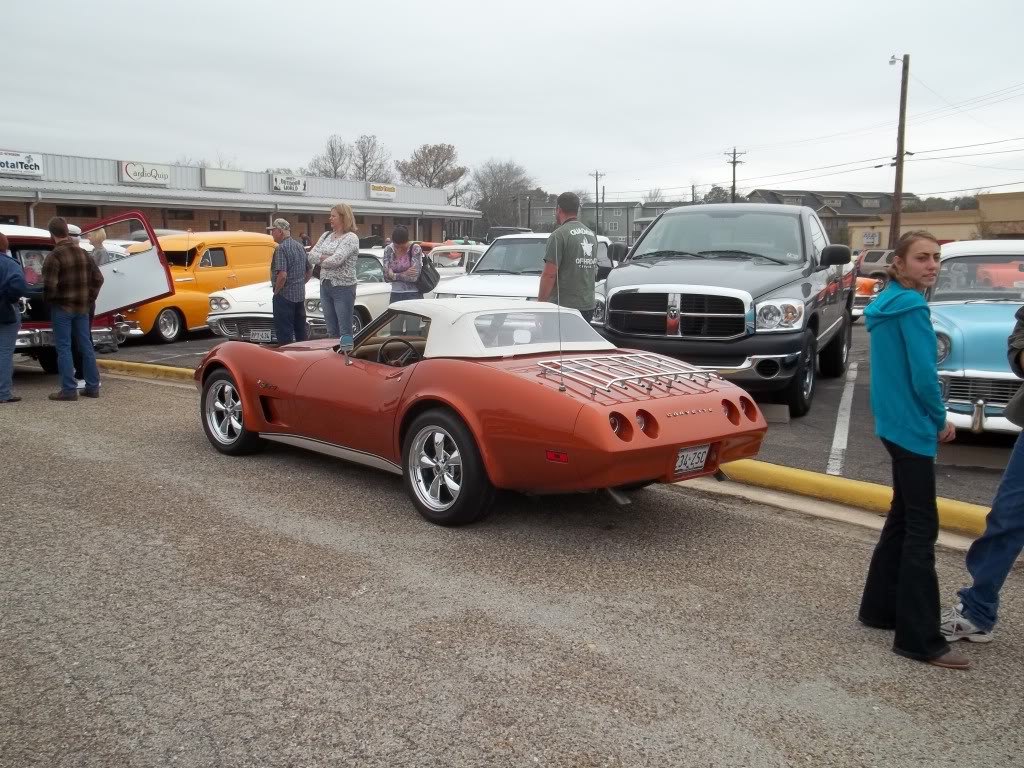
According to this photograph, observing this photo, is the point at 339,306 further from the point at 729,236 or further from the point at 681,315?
the point at 729,236

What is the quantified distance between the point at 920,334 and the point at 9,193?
3479cm

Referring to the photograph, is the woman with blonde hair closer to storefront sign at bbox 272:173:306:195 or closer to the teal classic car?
the teal classic car

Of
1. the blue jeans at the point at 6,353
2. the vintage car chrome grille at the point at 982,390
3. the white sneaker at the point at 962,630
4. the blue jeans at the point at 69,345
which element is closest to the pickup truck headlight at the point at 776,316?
the vintage car chrome grille at the point at 982,390

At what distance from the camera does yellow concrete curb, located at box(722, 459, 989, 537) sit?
5.56 meters

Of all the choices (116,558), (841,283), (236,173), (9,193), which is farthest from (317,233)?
(116,558)

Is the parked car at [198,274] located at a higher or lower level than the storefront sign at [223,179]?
lower

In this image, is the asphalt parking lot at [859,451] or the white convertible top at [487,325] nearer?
the white convertible top at [487,325]

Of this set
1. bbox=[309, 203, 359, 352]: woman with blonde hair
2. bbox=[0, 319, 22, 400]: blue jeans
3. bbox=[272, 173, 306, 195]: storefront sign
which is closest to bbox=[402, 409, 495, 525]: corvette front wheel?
bbox=[309, 203, 359, 352]: woman with blonde hair

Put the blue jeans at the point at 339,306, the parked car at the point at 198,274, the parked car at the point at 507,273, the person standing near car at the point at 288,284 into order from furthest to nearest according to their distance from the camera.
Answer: the parked car at the point at 198,274
the parked car at the point at 507,273
the person standing near car at the point at 288,284
the blue jeans at the point at 339,306

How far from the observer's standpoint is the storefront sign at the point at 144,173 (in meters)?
38.7

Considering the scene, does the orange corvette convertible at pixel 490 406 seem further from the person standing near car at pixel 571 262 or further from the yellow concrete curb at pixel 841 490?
the person standing near car at pixel 571 262

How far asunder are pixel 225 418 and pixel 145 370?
5232mm

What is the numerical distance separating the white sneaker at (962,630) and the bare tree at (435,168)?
93.8 meters

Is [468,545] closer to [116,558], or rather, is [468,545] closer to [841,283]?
[116,558]
